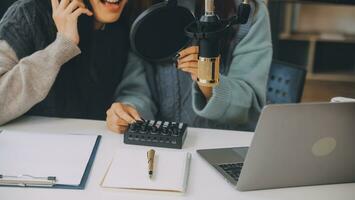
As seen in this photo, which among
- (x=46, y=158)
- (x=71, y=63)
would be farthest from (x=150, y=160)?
(x=71, y=63)

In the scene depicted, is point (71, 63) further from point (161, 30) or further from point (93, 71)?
point (161, 30)

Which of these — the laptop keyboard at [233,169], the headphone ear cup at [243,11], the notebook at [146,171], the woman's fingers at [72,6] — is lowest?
the laptop keyboard at [233,169]

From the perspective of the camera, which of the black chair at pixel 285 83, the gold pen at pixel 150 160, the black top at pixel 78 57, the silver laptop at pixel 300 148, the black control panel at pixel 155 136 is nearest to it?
the silver laptop at pixel 300 148

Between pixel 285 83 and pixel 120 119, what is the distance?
2.37ft

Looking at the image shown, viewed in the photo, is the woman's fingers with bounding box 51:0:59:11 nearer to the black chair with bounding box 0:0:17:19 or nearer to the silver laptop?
the black chair with bounding box 0:0:17:19

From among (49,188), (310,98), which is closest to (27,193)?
(49,188)

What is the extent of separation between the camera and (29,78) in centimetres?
136

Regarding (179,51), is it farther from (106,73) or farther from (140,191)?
(140,191)

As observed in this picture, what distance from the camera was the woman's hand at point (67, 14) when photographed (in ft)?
4.81

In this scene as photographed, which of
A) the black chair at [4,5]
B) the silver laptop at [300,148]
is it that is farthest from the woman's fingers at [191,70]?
the black chair at [4,5]

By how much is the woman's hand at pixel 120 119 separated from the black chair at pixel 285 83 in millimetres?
660

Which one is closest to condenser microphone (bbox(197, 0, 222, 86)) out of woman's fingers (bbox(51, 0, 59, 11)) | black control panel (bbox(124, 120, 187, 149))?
black control panel (bbox(124, 120, 187, 149))

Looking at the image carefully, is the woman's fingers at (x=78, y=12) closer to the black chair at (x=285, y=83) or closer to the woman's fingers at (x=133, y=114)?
the woman's fingers at (x=133, y=114)

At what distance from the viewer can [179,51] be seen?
148 centimetres
